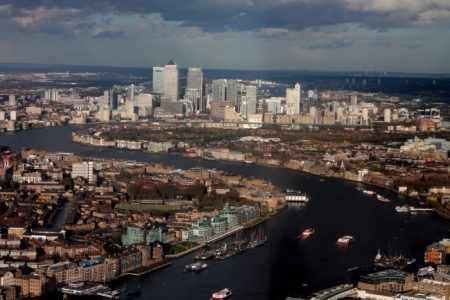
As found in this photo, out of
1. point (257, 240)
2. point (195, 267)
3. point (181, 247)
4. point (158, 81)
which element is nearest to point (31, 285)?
point (195, 267)

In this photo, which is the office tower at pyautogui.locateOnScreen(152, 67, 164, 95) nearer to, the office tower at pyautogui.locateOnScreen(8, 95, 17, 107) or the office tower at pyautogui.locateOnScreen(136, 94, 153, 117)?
the office tower at pyautogui.locateOnScreen(136, 94, 153, 117)

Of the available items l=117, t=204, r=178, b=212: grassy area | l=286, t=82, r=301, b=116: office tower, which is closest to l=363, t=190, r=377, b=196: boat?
l=117, t=204, r=178, b=212: grassy area

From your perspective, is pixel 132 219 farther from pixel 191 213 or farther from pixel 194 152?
pixel 194 152

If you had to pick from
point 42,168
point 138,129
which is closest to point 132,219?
point 42,168

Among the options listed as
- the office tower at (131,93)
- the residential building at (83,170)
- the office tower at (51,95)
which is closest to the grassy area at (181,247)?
the residential building at (83,170)

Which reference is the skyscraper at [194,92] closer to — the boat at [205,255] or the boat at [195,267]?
the boat at [205,255]

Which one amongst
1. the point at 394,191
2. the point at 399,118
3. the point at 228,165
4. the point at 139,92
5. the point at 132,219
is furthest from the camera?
the point at 139,92
